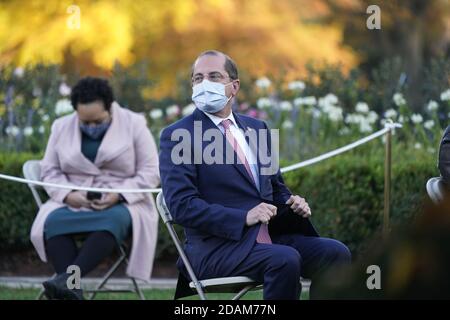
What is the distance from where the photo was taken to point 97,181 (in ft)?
22.1

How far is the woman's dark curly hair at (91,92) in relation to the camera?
6609 mm

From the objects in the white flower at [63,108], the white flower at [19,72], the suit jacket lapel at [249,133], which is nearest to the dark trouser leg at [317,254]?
the suit jacket lapel at [249,133]

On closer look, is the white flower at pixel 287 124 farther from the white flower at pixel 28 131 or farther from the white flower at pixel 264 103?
the white flower at pixel 28 131

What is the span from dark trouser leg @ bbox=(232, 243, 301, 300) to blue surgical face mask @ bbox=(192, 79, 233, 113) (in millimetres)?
738

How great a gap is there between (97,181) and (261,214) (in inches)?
101

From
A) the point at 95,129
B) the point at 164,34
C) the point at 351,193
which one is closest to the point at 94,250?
the point at 95,129

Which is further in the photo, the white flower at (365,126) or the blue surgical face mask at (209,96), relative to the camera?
the white flower at (365,126)

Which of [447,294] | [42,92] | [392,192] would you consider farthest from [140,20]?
[447,294]

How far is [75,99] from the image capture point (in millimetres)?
6664

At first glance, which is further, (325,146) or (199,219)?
(325,146)

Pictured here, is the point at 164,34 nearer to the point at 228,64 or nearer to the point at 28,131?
the point at 28,131

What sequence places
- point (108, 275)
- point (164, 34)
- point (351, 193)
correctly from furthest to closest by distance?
point (164, 34), point (351, 193), point (108, 275)

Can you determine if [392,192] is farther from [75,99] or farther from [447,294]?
[447,294]
